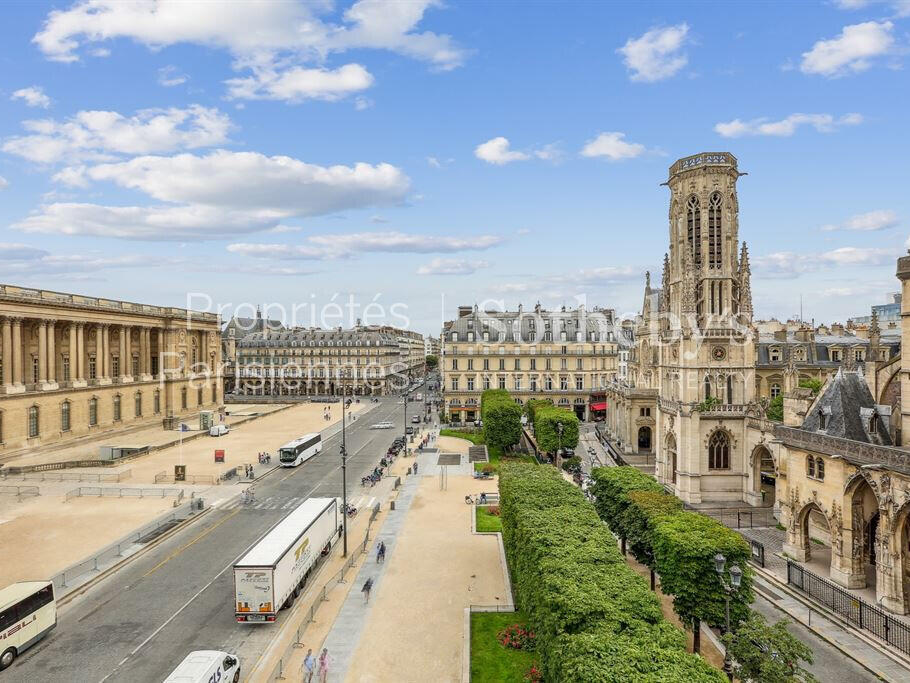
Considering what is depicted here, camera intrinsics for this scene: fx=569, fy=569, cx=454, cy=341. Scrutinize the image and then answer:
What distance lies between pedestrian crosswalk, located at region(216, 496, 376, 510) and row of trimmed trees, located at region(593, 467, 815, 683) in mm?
19765

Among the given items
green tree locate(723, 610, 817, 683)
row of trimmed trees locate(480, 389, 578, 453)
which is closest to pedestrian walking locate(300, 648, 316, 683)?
green tree locate(723, 610, 817, 683)

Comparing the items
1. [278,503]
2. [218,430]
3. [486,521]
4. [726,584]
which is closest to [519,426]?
[486,521]

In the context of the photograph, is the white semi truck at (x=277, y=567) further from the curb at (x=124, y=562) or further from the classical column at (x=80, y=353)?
the classical column at (x=80, y=353)

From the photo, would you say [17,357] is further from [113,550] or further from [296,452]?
[113,550]

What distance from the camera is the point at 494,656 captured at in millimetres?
22359

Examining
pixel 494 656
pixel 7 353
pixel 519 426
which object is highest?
pixel 7 353

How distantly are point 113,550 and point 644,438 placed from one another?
5513 centimetres

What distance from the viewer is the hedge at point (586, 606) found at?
14562mm

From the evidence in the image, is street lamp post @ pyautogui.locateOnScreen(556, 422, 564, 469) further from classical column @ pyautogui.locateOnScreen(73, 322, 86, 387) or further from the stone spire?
classical column @ pyautogui.locateOnScreen(73, 322, 86, 387)

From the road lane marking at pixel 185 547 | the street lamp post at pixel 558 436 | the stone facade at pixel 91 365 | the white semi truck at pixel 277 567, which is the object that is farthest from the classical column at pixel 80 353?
the street lamp post at pixel 558 436

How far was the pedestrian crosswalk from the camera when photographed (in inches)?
1707

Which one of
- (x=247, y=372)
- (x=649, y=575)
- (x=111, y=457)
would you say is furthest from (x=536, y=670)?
(x=247, y=372)

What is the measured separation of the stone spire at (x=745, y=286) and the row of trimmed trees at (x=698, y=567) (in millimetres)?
22550

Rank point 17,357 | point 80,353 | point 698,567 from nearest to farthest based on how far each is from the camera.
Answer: point 698,567, point 17,357, point 80,353
